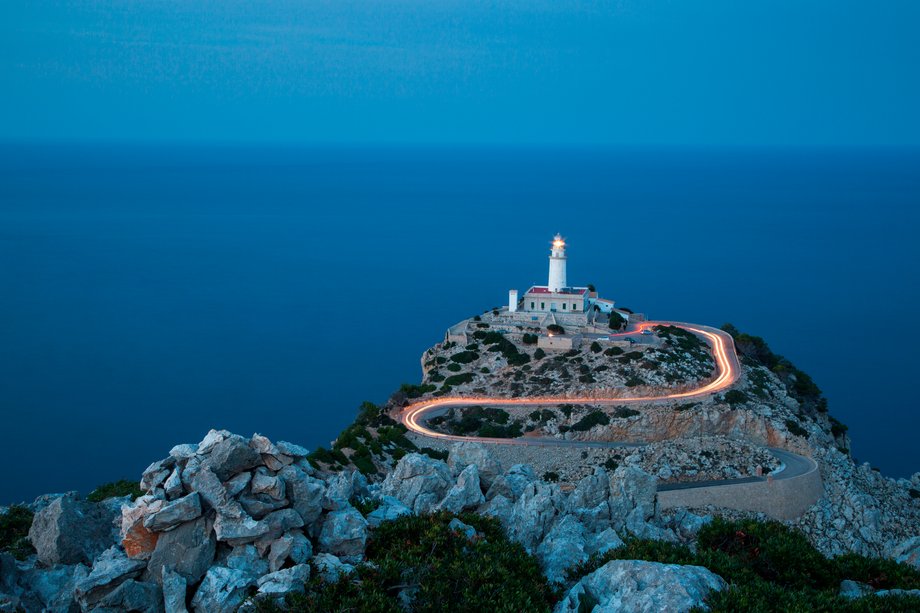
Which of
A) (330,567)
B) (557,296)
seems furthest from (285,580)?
(557,296)

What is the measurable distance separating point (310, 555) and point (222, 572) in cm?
149

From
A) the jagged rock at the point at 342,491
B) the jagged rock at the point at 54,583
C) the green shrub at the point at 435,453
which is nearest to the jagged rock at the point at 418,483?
the jagged rock at the point at 342,491

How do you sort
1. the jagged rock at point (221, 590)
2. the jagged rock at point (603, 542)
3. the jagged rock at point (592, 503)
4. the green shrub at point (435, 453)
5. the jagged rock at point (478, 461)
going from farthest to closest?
the green shrub at point (435, 453) < the jagged rock at point (478, 461) < the jagged rock at point (592, 503) < the jagged rock at point (603, 542) < the jagged rock at point (221, 590)

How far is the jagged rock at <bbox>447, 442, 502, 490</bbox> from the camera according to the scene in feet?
73.4

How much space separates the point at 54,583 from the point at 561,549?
939 centimetres

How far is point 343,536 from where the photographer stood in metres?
15.5

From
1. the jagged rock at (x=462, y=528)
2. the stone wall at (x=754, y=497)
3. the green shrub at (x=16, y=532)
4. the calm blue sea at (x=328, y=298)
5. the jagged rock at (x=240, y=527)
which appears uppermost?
the jagged rock at (x=240, y=527)

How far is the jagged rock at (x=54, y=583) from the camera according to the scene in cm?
1441

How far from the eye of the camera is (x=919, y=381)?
77.2m

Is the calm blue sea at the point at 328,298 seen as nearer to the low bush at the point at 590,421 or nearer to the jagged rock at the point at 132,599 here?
the low bush at the point at 590,421

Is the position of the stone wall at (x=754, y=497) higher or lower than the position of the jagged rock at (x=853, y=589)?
lower

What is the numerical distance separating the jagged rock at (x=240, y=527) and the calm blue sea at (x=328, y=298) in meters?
45.8

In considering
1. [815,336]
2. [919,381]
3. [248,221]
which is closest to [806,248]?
[815,336]

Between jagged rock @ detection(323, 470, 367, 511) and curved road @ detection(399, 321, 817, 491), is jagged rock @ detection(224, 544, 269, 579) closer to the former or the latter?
jagged rock @ detection(323, 470, 367, 511)
